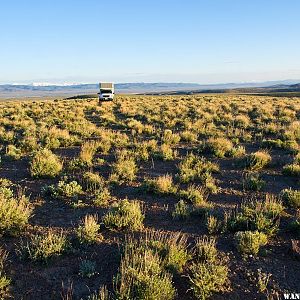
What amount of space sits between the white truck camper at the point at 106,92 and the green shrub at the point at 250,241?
125ft

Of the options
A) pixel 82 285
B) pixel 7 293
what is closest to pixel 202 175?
pixel 82 285

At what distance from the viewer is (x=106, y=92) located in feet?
150

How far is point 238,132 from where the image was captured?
1953 centimetres

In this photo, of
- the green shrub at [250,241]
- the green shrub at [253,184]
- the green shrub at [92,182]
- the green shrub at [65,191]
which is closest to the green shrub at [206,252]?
the green shrub at [250,241]

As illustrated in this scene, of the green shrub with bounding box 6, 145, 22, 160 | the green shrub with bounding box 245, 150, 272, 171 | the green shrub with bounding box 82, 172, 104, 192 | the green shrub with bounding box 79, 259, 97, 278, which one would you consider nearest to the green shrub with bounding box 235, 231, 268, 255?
the green shrub with bounding box 79, 259, 97, 278

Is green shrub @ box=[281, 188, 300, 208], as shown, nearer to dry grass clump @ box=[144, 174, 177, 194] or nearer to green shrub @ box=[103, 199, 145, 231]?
dry grass clump @ box=[144, 174, 177, 194]

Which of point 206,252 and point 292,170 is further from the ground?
point 292,170

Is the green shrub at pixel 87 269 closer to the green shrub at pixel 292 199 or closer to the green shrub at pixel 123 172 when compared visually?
the green shrub at pixel 123 172

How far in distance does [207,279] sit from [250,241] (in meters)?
1.50

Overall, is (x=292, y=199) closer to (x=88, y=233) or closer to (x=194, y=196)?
(x=194, y=196)

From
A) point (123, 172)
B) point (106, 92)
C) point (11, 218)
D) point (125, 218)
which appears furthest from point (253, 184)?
point (106, 92)

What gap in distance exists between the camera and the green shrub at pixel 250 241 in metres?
6.73

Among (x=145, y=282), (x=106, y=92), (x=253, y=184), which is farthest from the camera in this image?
(x=106, y=92)

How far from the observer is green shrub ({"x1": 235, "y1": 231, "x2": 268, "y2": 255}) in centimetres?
673
